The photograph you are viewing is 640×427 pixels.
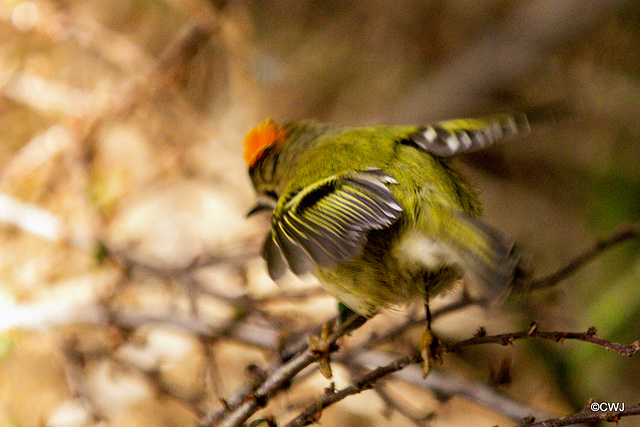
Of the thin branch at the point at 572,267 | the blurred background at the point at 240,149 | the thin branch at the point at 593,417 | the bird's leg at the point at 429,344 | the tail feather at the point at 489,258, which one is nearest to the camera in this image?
the thin branch at the point at 593,417

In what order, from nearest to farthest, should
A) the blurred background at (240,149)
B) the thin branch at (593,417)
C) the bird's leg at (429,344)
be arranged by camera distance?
the thin branch at (593,417), the bird's leg at (429,344), the blurred background at (240,149)

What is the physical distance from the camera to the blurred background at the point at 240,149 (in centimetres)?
206

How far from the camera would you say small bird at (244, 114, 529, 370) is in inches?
30.5

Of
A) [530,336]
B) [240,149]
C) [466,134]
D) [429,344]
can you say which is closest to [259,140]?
[466,134]

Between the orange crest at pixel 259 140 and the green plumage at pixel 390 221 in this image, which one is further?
the orange crest at pixel 259 140

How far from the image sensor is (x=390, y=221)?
0.78 metres

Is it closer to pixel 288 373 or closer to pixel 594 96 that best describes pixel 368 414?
pixel 288 373

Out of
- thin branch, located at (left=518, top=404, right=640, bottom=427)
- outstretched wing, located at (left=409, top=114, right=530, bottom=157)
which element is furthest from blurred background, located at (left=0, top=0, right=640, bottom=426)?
thin branch, located at (left=518, top=404, right=640, bottom=427)

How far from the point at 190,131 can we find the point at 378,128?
1469 millimetres

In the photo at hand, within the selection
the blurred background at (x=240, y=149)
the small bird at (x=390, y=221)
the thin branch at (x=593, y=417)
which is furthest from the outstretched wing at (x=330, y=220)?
the blurred background at (x=240, y=149)

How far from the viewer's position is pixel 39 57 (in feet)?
7.57

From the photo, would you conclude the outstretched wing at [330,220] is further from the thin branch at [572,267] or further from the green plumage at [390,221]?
the thin branch at [572,267]

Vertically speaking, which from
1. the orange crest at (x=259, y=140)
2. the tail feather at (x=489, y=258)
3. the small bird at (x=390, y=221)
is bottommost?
the tail feather at (x=489, y=258)

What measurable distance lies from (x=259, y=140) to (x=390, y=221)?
52 centimetres
